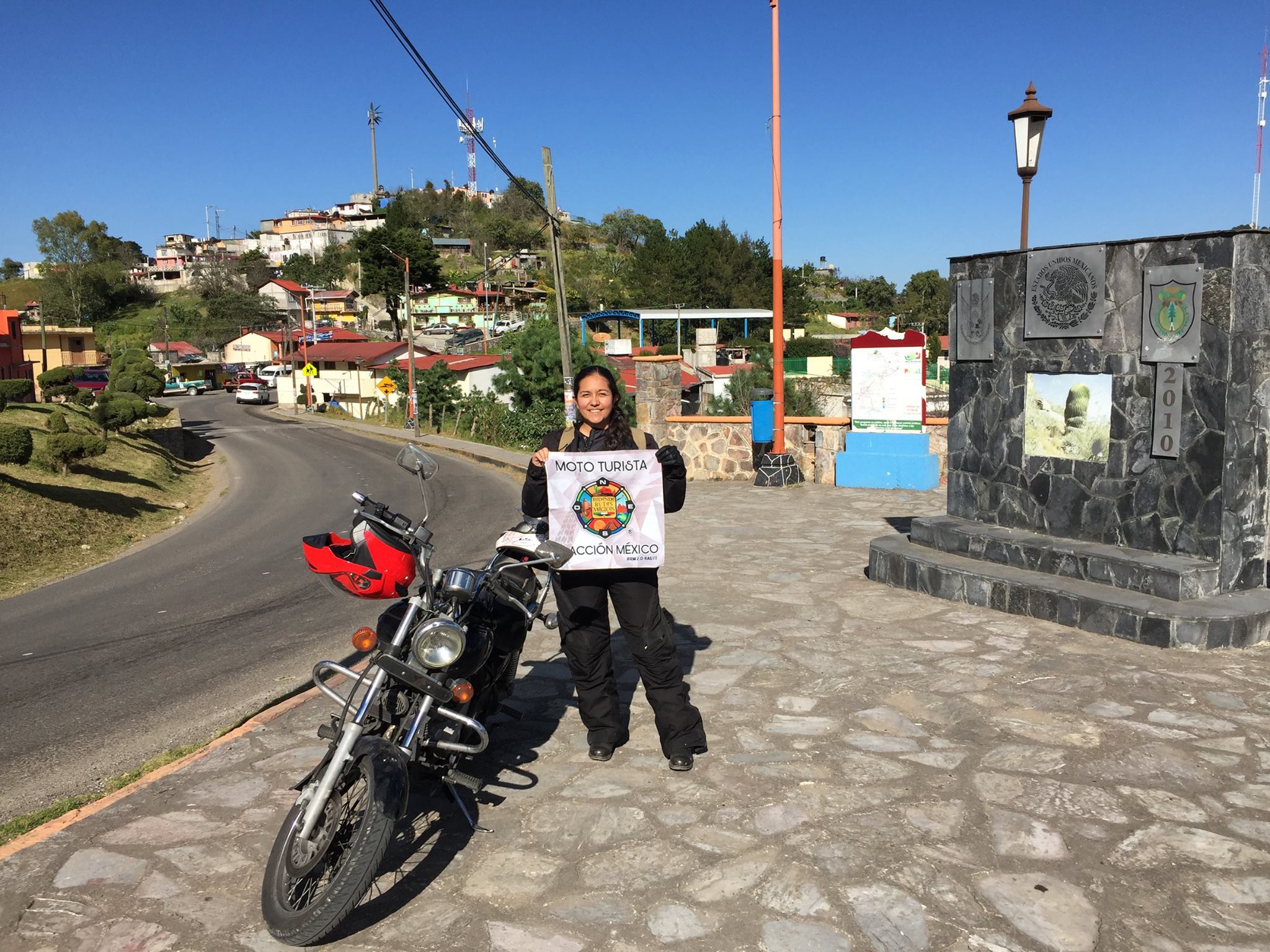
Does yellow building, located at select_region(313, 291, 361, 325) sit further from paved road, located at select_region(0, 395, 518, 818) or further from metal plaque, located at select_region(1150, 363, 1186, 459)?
metal plaque, located at select_region(1150, 363, 1186, 459)

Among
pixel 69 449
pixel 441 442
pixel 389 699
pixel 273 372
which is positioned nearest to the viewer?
pixel 389 699

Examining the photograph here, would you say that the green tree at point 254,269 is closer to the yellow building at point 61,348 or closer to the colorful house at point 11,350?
the yellow building at point 61,348

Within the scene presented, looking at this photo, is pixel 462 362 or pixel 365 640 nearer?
pixel 365 640

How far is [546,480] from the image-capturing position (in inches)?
179

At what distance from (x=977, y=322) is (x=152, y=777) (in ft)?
23.0

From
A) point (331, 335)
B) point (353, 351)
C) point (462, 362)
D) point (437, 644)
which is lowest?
point (437, 644)

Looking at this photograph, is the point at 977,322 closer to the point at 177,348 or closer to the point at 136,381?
the point at 136,381

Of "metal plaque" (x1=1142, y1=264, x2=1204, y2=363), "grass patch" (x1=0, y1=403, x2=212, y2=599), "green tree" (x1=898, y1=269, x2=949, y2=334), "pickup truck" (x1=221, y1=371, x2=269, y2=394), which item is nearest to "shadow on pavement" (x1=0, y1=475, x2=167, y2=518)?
"grass patch" (x1=0, y1=403, x2=212, y2=599)

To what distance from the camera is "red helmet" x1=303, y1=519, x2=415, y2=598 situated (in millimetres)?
3469

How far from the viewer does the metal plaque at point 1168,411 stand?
669cm

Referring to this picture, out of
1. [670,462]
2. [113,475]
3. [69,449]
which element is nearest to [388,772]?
[670,462]

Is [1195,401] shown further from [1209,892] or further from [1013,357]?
[1209,892]

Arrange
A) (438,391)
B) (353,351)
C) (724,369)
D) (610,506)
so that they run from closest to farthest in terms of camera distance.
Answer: (610,506) → (438,391) → (724,369) → (353,351)

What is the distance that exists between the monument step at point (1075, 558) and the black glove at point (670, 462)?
3.92 m
